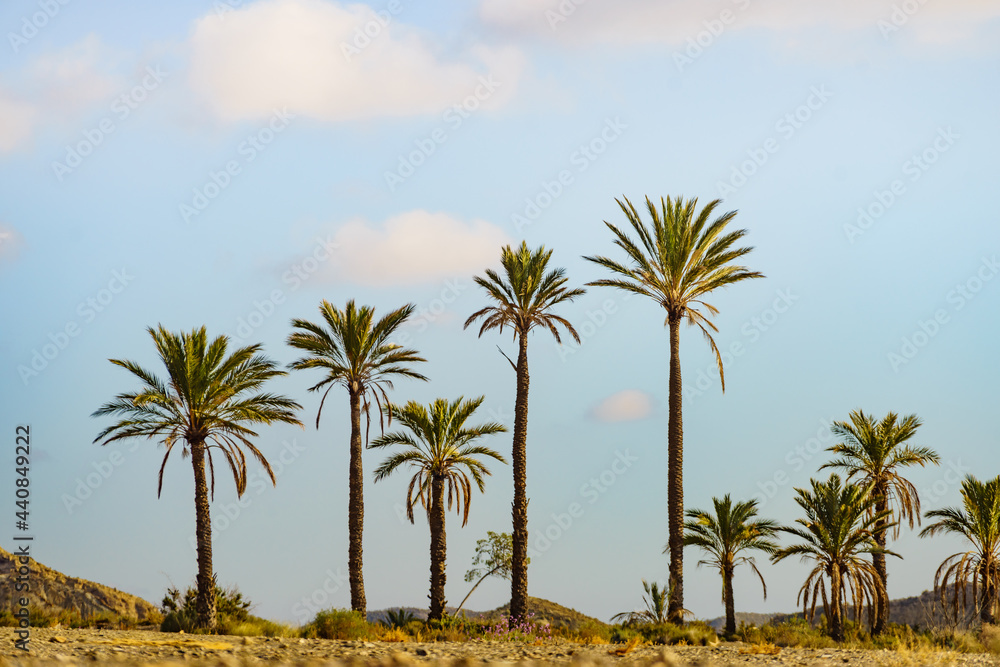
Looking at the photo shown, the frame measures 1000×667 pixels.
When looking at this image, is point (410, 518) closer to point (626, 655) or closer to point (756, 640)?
point (756, 640)

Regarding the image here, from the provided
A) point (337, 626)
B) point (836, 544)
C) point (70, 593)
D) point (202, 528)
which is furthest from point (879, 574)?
point (70, 593)

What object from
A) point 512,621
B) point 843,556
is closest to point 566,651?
point 512,621

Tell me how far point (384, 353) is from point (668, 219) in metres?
11.9

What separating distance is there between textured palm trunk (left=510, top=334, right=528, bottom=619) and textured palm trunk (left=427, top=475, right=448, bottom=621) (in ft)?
8.92

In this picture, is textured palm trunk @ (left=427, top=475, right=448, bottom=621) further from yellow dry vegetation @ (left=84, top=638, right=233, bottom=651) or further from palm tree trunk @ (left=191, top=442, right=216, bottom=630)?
yellow dry vegetation @ (left=84, top=638, right=233, bottom=651)

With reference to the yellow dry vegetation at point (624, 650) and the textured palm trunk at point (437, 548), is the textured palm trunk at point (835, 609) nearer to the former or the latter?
the yellow dry vegetation at point (624, 650)

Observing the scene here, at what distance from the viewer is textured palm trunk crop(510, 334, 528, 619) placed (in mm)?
34125

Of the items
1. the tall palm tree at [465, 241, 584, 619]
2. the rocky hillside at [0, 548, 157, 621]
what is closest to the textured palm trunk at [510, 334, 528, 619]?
the tall palm tree at [465, 241, 584, 619]

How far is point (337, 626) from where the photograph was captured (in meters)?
27.5

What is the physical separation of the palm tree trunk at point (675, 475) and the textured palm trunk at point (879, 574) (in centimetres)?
778

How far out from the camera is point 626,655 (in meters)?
22.0

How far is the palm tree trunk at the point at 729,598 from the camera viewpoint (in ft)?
116

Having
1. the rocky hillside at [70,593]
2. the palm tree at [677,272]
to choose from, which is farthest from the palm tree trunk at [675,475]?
the rocky hillside at [70,593]

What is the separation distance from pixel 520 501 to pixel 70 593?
24.8 metres
